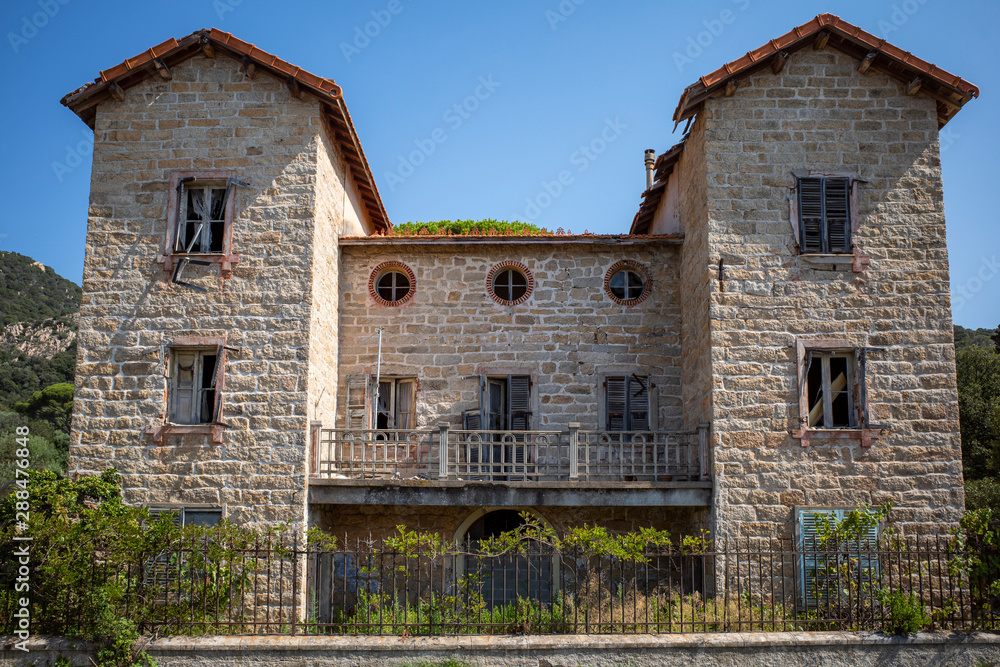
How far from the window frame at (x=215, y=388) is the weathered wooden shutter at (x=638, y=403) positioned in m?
7.42

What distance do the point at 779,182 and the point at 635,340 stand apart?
4.01 meters

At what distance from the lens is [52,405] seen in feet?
102

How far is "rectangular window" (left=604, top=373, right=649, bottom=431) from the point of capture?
16141 mm

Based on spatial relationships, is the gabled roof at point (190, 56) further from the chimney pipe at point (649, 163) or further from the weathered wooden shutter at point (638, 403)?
the chimney pipe at point (649, 163)

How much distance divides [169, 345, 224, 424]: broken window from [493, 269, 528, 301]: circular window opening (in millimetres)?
5561

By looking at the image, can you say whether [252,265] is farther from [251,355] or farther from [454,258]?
[454,258]

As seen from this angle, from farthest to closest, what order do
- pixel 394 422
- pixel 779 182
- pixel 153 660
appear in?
pixel 394 422 < pixel 779 182 < pixel 153 660

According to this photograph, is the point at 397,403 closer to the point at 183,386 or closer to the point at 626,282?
the point at 183,386

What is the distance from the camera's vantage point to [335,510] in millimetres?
15234

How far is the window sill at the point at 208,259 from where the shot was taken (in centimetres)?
1436

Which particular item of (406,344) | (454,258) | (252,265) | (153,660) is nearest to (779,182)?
(454,258)

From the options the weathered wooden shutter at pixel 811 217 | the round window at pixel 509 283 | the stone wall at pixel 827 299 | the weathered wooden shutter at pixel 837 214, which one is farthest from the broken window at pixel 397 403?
the weathered wooden shutter at pixel 837 214

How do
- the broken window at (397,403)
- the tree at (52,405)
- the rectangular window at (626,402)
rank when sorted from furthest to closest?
the tree at (52,405)
the broken window at (397,403)
the rectangular window at (626,402)

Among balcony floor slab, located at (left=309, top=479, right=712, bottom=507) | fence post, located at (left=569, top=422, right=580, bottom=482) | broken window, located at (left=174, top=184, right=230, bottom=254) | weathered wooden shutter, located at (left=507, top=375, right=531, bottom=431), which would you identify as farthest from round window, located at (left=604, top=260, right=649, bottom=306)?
broken window, located at (left=174, top=184, right=230, bottom=254)
